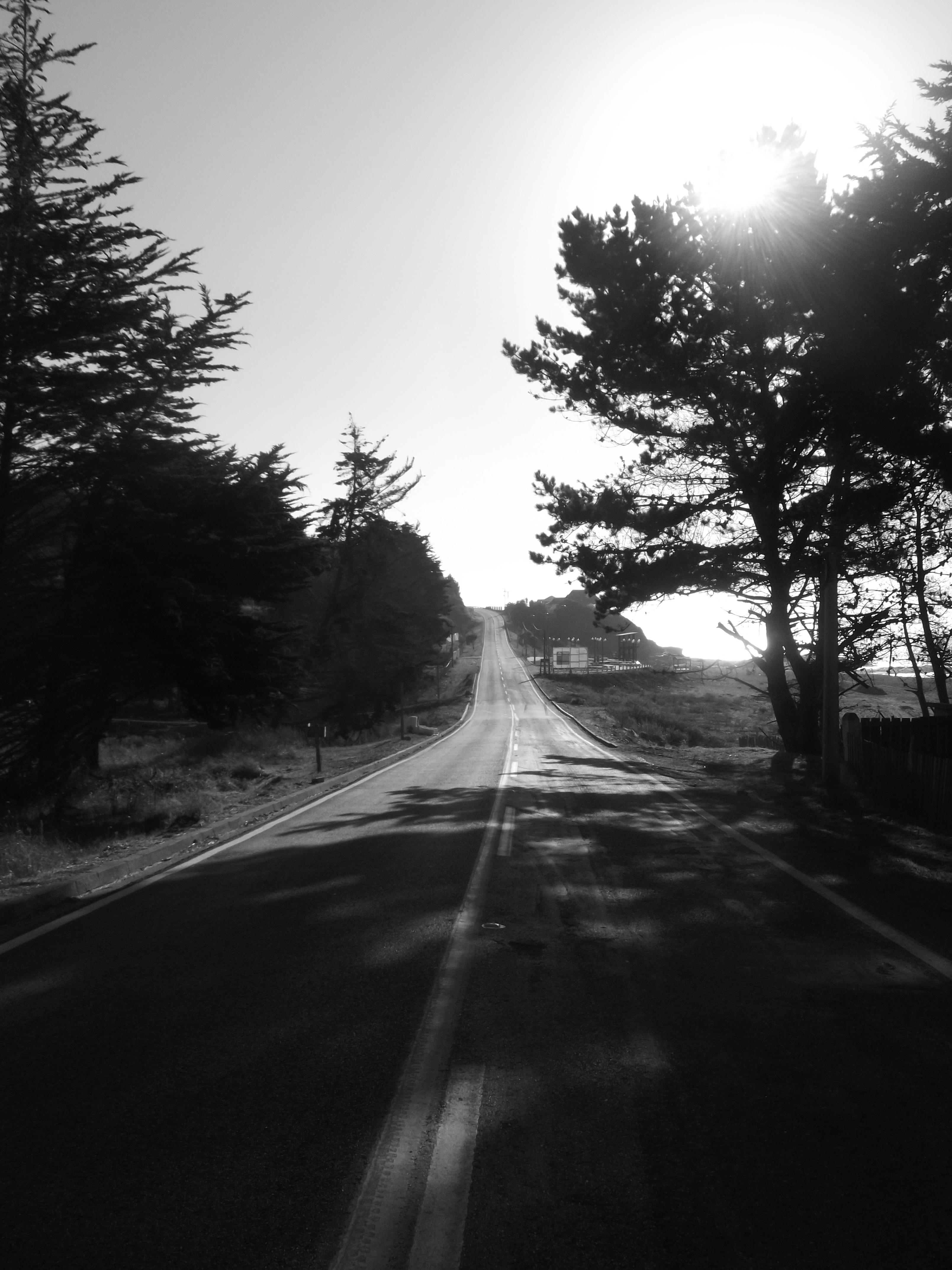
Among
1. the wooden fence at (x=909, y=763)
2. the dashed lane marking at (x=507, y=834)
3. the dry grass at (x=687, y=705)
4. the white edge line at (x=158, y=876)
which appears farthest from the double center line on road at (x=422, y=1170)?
the dry grass at (x=687, y=705)

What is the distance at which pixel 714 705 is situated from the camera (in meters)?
76.8

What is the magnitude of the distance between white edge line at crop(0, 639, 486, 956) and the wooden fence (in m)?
9.02

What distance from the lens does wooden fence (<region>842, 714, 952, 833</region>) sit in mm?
13453

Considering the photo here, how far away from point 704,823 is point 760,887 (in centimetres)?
483

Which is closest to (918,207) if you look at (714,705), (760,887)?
(760,887)

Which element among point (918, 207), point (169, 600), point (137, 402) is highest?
point (918, 207)

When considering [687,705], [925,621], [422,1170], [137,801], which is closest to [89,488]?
[137,801]

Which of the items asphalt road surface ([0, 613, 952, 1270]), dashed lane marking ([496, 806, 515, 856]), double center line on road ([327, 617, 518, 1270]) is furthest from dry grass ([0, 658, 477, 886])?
double center line on road ([327, 617, 518, 1270])

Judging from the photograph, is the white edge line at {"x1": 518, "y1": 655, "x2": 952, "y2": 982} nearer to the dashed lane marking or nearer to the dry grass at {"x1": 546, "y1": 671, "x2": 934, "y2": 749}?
the dashed lane marking

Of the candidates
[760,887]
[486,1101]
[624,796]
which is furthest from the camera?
[624,796]

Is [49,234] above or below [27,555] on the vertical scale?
above

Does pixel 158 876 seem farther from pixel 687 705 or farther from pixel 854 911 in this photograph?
pixel 687 705

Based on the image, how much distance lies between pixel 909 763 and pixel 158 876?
35.0 feet

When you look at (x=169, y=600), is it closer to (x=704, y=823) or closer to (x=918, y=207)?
(x=704, y=823)
